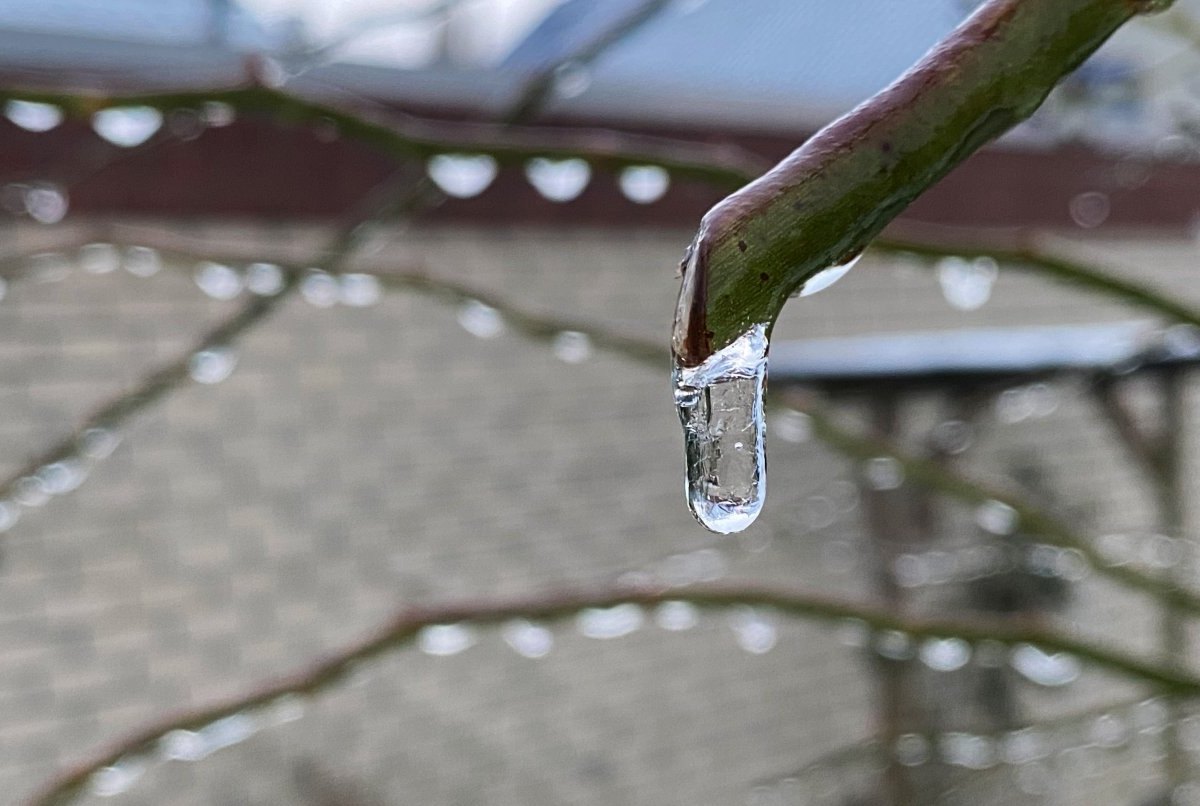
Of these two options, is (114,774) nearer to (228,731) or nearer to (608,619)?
(228,731)

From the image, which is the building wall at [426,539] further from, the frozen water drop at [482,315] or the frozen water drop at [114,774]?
the frozen water drop at [114,774]

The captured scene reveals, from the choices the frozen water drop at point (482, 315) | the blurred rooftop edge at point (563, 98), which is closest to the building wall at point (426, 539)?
the blurred rooftop edge at point (563, 98)

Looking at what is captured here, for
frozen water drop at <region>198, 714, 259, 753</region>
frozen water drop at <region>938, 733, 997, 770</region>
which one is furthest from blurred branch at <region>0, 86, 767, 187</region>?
frozen water drop at <region>938, 733, 997, 770</region>

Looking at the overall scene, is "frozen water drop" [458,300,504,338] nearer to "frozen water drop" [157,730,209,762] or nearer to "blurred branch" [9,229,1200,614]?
"blurred branch" [9,229,1200,614]

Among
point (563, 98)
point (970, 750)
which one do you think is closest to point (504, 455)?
point (563, 98)

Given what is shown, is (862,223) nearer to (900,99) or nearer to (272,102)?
(900,99)
